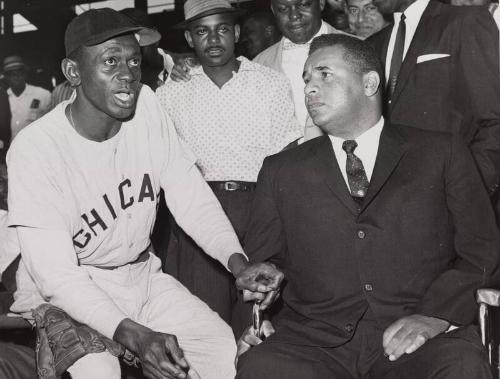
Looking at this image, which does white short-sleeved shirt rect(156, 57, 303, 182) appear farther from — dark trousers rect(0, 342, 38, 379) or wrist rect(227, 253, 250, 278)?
dark trousers rect(0, 342, 38, 379)

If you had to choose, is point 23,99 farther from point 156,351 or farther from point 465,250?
point 465,250

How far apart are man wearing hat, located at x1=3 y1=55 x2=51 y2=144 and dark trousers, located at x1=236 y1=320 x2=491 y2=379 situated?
6.46m

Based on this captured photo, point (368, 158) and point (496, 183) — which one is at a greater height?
A: point (368, 158)

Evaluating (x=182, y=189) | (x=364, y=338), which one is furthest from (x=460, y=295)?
(x=182, y=189)

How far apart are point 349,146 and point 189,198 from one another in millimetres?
876

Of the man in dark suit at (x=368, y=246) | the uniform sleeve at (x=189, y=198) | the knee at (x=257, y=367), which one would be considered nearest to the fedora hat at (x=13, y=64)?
the uniform sleeve at (x=189, y=198)

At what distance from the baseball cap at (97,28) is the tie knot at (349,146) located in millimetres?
1167

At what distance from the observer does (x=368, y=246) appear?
118 inches

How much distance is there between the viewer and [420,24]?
13.2 ft

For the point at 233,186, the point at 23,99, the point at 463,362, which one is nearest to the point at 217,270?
the point at 233,186

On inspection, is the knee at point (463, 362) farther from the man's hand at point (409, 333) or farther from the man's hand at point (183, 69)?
the man's hand at point (183, 69)

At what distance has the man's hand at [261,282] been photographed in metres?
2.96

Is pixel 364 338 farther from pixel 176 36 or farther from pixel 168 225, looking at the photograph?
pixel 176 36

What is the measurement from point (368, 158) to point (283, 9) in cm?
225
